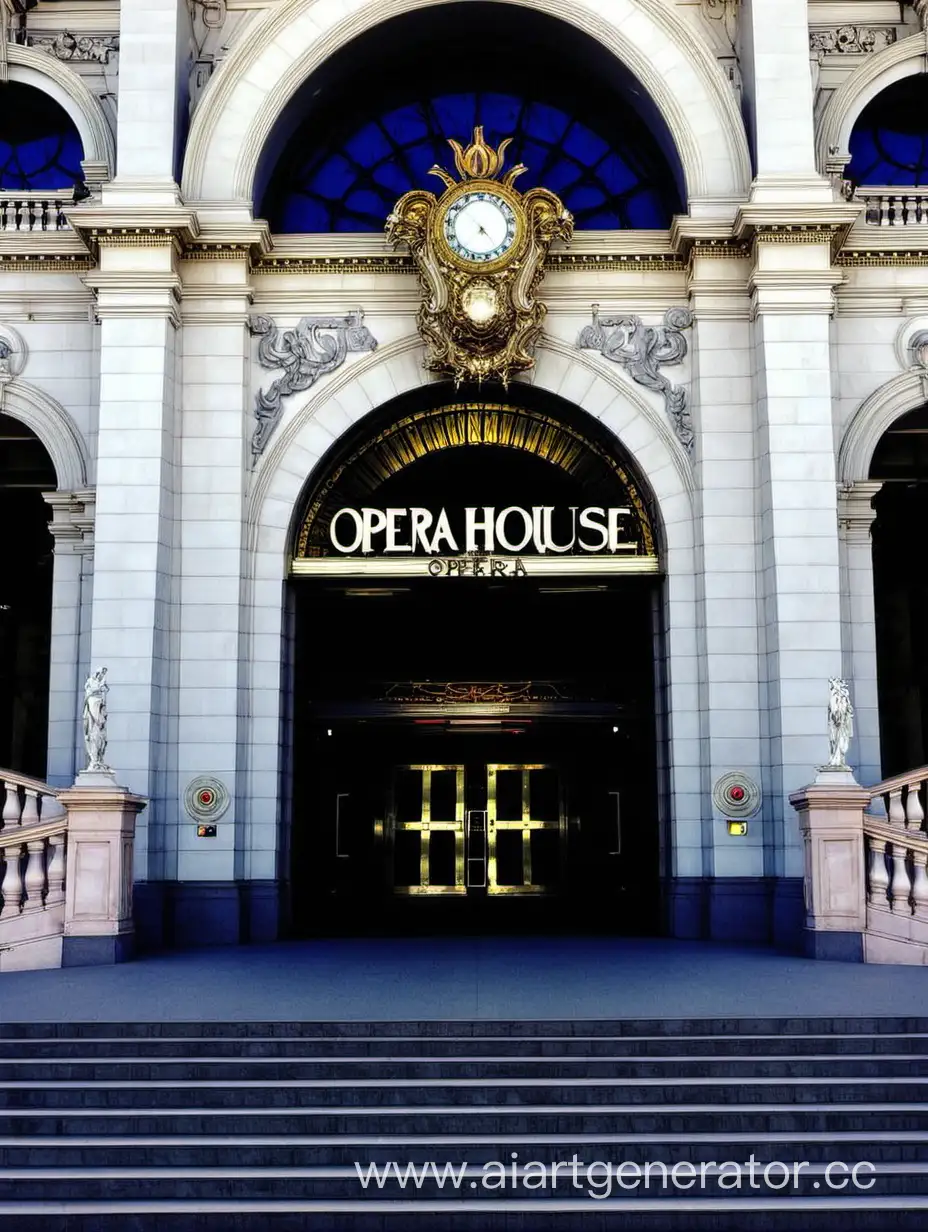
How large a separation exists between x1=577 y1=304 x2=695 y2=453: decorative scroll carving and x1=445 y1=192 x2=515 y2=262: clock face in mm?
2009

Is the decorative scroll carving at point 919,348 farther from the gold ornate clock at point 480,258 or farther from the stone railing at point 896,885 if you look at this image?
the stone railing at point 896,885

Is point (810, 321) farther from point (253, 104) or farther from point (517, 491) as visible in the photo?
point (253, 104)

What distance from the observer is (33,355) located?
22500 mm

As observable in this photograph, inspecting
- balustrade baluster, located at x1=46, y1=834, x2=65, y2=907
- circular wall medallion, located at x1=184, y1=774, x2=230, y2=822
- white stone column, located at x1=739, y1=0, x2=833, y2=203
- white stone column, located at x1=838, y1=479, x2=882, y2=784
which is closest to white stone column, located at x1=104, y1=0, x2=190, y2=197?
white stone column, located at x1=739, y1=0, x2=833, y2=203

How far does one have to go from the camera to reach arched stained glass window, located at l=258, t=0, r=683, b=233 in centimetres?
2355

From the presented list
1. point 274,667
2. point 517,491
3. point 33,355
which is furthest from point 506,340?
→ point 33,355

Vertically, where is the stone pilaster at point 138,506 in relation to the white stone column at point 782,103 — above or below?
below

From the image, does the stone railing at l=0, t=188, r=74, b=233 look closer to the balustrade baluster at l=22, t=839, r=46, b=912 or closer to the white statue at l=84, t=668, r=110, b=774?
the white statue at l=84, t=668, r=110, b=774

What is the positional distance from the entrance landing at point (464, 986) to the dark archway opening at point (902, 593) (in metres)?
8.48

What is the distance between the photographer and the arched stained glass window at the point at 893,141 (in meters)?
23.5

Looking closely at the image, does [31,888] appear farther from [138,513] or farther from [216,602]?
[138,513]

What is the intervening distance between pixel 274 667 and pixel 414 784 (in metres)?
6.41

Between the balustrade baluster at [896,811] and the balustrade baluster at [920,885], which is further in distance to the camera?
the balustrade baluster at [896,811]

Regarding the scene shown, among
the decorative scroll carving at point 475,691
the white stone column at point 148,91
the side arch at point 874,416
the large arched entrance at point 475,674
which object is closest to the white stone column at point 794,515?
the side arch at point 874,416
